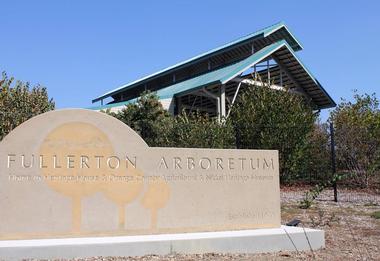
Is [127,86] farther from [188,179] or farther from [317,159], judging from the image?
[188,179]

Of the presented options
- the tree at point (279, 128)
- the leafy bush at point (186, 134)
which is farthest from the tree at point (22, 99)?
the tree at point (279, 128)

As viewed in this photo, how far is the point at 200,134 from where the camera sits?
15961mm

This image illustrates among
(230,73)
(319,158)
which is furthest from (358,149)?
(230,73)

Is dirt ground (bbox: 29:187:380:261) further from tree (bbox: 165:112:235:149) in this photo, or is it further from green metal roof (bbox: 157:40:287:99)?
green metal roof (bbox: 157:40:287:99)

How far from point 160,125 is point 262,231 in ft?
34.0

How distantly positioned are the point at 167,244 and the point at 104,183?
3.98 feet

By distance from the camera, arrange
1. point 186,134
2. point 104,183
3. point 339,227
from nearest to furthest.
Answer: point 104,183 < point 339,227 < point 186,134

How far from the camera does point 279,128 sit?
17734 mm

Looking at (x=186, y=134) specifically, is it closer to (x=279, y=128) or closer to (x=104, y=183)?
(x=279, y=128)

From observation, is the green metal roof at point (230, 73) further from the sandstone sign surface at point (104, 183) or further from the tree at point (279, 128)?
the sandstone sign surface at point (104, 183)

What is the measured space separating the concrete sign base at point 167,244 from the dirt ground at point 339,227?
124mm

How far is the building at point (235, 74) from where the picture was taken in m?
25.2

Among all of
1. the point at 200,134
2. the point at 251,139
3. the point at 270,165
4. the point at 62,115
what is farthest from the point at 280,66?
the point at 62,115

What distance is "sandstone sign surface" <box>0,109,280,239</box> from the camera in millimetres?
6227
